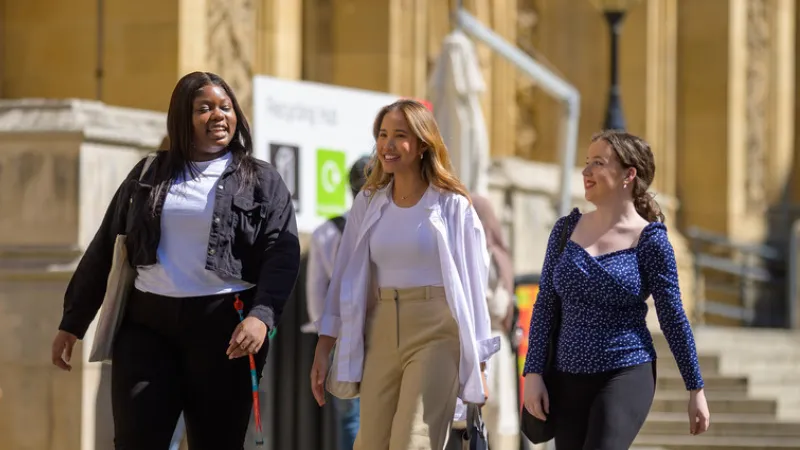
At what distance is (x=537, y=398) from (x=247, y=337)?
1.02 metres

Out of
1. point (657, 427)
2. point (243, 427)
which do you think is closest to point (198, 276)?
point (243, 427)

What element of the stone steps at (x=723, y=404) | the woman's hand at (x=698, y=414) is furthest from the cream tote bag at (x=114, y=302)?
the stone steps at (x=723, y=404)

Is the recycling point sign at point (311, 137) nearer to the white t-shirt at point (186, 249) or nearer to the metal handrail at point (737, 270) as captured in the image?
the white t-shirt at point (186, 249)

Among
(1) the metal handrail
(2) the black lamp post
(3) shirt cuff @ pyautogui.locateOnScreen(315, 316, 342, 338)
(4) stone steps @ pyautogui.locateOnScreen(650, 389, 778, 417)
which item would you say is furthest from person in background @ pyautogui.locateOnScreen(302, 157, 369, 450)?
(1) the metal handrail

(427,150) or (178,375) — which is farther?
(427,150)

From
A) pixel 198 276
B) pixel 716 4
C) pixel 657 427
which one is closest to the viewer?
pixel 198 276

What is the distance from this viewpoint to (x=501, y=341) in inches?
400

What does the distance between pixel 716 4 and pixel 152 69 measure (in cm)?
1294

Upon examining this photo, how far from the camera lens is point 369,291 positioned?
640 cm

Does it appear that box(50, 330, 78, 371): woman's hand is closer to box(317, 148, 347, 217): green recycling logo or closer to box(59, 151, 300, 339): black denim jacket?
box(59, 151, 300, 339): black denim jacket

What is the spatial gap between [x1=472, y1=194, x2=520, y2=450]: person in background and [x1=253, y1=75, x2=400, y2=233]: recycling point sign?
96cm

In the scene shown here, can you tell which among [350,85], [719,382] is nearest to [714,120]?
[350,85]

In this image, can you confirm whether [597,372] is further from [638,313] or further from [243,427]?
[243,427]

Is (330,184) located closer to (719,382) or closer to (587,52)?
(719,382)
